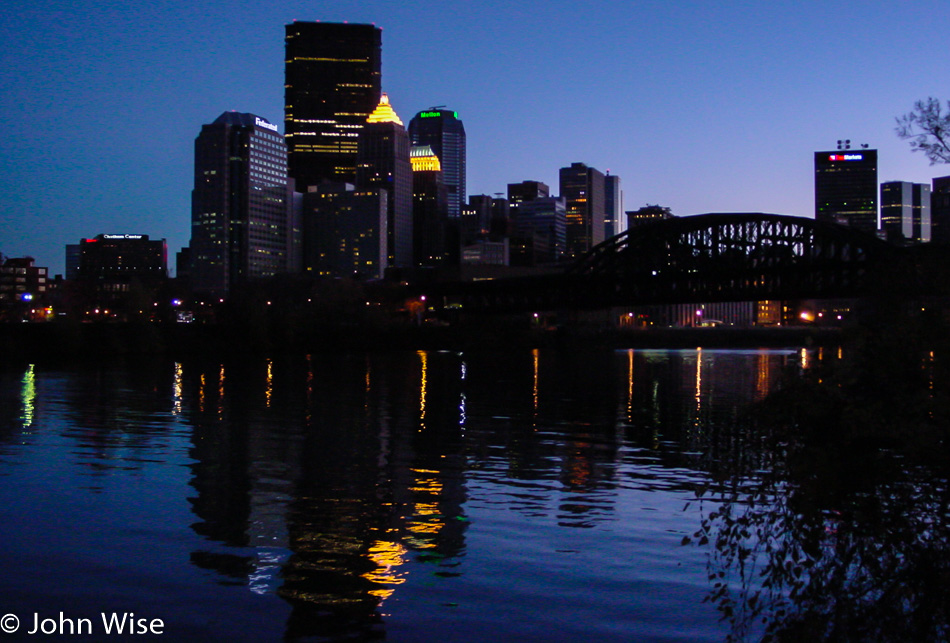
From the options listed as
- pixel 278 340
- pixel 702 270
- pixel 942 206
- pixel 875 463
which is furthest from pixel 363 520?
pixel 702 270

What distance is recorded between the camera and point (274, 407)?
43094 mm

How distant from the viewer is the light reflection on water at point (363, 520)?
12.6 metres

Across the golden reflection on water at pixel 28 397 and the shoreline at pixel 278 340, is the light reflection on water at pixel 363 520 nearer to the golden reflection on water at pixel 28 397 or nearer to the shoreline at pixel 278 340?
the golden reflection on water at pixel 28 397

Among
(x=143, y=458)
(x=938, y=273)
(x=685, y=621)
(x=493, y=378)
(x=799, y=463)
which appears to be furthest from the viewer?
(x=493, y=378)

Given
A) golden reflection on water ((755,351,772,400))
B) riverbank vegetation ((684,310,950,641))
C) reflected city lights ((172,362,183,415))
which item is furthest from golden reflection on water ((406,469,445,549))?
golden reflection on water ((755,351,772,400))

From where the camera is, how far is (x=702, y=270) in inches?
5221

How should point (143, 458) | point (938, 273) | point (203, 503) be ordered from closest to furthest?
1. point (938, 273)
2. point (203, 503)
3. point (143, 458)

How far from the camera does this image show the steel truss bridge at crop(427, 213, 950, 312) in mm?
114188

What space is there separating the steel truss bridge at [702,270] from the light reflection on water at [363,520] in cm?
7962

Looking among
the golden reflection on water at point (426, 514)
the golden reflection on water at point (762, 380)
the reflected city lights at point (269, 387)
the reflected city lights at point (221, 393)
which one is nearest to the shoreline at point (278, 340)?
the golden reflection on water at point (762, 380)

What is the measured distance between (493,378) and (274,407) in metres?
29.2

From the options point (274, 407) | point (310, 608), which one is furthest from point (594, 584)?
point (274, 407)

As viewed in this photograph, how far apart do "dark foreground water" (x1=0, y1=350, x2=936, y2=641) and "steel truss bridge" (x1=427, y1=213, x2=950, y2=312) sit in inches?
3172

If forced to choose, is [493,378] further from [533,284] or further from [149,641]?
[533,284]
